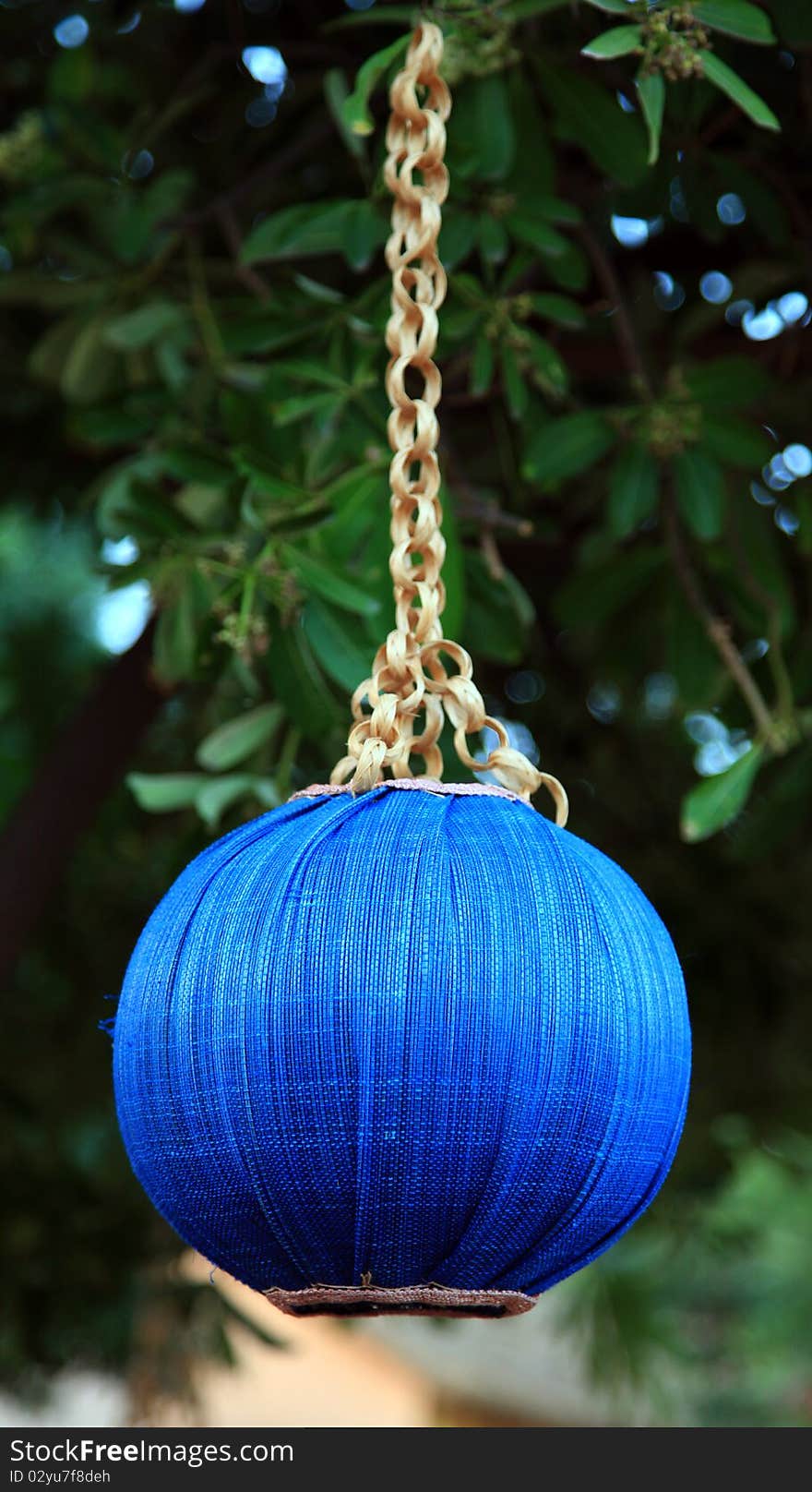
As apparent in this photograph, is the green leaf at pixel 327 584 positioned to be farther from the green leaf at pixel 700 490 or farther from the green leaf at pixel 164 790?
the green leaf at pixel 700 490

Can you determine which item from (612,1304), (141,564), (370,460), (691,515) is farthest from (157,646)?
(612,1304)

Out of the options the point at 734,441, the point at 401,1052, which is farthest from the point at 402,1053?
the point at 734,441

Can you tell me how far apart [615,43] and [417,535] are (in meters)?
0.41

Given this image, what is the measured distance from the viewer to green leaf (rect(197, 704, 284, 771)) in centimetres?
176

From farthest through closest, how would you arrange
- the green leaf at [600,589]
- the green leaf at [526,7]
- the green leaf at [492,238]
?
the green leaf at [600,589] → the green leaf at [492,238] → the green leaf at [526,7]

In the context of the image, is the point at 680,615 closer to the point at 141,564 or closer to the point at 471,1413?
the point at 141,564

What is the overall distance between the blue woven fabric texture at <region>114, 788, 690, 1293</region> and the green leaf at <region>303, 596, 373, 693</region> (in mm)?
525

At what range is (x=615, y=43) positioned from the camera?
1.30 meters

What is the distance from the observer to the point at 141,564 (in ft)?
5.84

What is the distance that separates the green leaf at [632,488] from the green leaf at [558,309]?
0.18 metres

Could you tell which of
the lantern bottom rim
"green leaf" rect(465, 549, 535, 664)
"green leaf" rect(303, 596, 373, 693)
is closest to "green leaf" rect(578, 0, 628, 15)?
"green leaf" rect(303, 596, 373, 693)

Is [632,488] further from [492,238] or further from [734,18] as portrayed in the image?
[734,18]

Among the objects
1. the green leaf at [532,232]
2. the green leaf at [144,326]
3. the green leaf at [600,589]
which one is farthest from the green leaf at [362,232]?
the green leaf at [600,589]

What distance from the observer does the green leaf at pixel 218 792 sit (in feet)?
5.50
